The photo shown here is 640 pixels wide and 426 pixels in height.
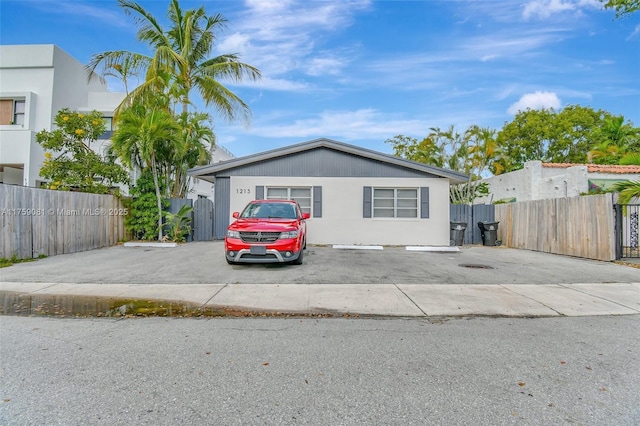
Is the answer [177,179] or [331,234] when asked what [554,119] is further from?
[177,179]

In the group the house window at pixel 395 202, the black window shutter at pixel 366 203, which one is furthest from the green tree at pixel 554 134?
the black window shutter at pixel 366 203

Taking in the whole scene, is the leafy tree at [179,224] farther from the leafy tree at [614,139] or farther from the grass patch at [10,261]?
the leafy tree at [614,139]

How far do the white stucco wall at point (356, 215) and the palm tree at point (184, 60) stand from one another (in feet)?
16.2

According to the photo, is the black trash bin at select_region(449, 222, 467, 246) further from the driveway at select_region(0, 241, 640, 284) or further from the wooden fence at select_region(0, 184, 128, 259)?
the wooden fence at select_region(0, 184, 128, 259)

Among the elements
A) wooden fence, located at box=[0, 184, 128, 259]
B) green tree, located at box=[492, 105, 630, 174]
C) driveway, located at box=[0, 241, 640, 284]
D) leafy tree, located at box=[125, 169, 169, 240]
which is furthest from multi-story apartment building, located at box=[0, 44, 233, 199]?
green tree, located at box=[492, 105, 630, 174]

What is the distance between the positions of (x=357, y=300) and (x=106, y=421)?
4215 mm

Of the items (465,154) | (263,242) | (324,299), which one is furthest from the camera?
(465,154)

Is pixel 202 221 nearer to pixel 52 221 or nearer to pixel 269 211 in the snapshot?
pixel 52 221

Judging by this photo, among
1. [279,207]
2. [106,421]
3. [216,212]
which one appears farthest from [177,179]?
[106,421]

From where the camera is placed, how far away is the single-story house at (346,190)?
48.9 feet

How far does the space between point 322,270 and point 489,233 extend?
989cm

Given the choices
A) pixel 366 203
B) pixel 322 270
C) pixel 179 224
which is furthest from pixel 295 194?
pixel 322 270

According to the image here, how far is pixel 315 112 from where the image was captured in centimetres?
2030

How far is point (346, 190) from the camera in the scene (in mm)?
→ 15008
